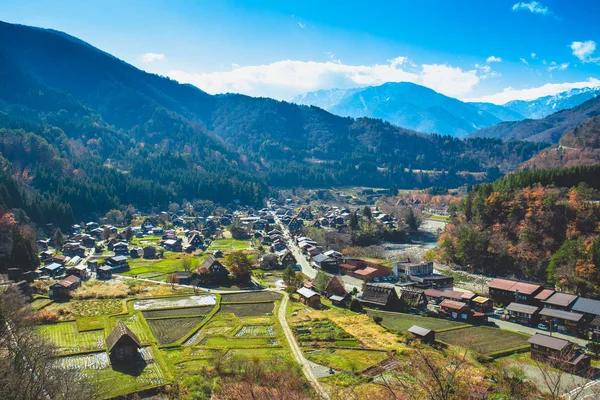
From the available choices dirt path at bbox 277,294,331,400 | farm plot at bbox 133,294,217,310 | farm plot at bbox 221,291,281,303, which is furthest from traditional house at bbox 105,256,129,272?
dirt path at bbox 277,294,331,400

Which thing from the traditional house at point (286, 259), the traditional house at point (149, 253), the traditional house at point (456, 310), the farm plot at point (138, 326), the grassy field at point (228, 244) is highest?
the traditional house at point (456, 310)

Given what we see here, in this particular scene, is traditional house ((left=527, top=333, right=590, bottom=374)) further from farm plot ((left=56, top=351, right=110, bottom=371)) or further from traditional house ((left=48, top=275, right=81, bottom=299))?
traditional house ((left=48, top=275, right=81, bottom=299))

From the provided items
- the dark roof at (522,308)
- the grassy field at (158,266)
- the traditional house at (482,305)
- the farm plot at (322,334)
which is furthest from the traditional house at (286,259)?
the dark roof at (522,308)

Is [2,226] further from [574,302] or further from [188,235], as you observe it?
[574,302]

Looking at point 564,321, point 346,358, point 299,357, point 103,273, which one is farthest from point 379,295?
point 103,273

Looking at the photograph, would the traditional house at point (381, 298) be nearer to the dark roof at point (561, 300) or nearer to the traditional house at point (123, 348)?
the dark roof at point (561, 300)

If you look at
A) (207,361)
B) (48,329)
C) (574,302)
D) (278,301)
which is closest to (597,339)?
(574,302)
